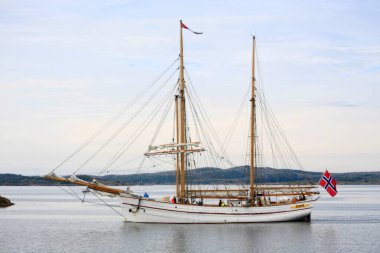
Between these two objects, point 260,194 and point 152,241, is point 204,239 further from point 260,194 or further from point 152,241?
point 260,194

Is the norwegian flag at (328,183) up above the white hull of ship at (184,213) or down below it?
above

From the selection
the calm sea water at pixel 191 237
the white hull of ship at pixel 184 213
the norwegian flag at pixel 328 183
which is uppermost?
the norwegian flag at pixel 328 183

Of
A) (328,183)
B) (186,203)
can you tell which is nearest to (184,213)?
(186,203)

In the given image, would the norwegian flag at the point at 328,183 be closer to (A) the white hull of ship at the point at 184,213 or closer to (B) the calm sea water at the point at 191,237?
(B) the calm sea water at the point at 191,237

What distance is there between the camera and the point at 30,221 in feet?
263

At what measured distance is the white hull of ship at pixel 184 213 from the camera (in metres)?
67.0

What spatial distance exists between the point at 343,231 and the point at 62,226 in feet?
100

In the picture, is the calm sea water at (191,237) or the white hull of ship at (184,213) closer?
the calm sea water at (191,237)

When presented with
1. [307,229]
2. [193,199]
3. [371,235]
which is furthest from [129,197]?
[371,235]

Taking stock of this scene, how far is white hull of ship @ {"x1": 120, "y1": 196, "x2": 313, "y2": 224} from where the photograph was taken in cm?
6700

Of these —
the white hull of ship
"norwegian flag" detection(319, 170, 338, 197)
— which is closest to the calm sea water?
the white hull of ship

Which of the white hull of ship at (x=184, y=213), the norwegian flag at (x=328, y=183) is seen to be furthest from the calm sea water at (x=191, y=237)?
the norwegian flag at (x=328, y=183)

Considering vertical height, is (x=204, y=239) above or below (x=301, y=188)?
below

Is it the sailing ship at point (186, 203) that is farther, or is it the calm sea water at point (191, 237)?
the sailing ship at point (186, 203)
